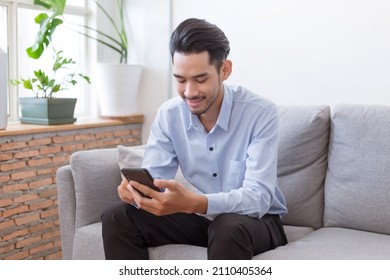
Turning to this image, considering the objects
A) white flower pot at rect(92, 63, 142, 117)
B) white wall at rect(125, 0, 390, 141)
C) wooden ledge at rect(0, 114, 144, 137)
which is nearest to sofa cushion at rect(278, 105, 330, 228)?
white wall at rect(125, 0, 390, 141)

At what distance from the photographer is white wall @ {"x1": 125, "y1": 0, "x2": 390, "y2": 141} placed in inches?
107

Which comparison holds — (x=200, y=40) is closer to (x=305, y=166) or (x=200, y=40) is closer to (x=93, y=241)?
(x=305, y=166)

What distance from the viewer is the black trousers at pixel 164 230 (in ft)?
6.03

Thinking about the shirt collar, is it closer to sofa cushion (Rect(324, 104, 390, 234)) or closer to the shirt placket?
the shirt placket

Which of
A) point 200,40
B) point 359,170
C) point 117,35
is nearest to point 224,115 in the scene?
point 200,40

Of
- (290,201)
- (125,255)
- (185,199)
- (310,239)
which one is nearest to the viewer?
(185,199)

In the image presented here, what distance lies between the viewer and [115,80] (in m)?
3.34

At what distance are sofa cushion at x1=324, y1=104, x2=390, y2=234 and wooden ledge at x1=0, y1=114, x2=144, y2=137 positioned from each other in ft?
4.39

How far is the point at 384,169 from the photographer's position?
215cm

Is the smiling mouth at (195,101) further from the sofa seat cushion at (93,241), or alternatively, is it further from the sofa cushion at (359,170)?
the sofa cushion at (359,170)

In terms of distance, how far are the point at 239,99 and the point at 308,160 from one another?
0.41 metres

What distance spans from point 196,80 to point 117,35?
1773 mm

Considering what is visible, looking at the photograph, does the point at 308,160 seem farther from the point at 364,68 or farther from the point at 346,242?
the point at 364,68

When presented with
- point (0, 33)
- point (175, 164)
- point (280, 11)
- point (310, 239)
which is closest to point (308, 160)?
point (310, 239)
